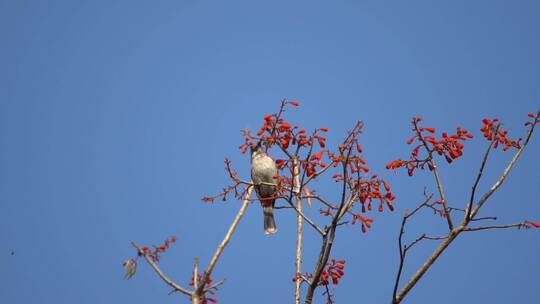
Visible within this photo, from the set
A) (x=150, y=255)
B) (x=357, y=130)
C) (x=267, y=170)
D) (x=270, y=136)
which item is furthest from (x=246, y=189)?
(x=267, y=170)

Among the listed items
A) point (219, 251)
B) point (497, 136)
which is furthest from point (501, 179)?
point (219, 251)

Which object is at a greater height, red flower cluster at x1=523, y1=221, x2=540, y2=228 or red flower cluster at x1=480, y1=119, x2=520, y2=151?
red flower cluster at x1=480, y1=119, x2=520, y2=151

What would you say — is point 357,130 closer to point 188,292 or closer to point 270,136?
point 270,136

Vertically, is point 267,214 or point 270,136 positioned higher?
point 267,214

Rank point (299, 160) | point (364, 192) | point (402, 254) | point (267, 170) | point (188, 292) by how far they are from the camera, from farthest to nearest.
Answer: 1. point (267, 170)
2. point (299, 160)
3. point (364, 192)
4. point (188, 292)
5. point (402, 254)

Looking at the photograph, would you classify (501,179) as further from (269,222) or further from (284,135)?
(269,222)

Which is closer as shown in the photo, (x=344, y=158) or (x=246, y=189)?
(x=344, y=158)

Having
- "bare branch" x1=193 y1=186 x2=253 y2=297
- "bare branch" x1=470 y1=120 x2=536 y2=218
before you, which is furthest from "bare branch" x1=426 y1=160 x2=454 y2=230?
"bare branch" x1=193 y1=186 x2=253 y2=297

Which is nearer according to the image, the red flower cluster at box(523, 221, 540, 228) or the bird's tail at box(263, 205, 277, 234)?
the red flower cluster at box(523, 221, 540, 228)

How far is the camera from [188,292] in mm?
5496

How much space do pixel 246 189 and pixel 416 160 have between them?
8.12 feet

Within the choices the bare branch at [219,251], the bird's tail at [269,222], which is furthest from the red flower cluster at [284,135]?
the bird's tail at [269,222]

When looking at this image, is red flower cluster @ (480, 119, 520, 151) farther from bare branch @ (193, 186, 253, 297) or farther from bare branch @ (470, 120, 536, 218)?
bare branch @ (193, 186, 253, 297)

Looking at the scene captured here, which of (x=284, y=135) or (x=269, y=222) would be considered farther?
(x=269, y=222)
